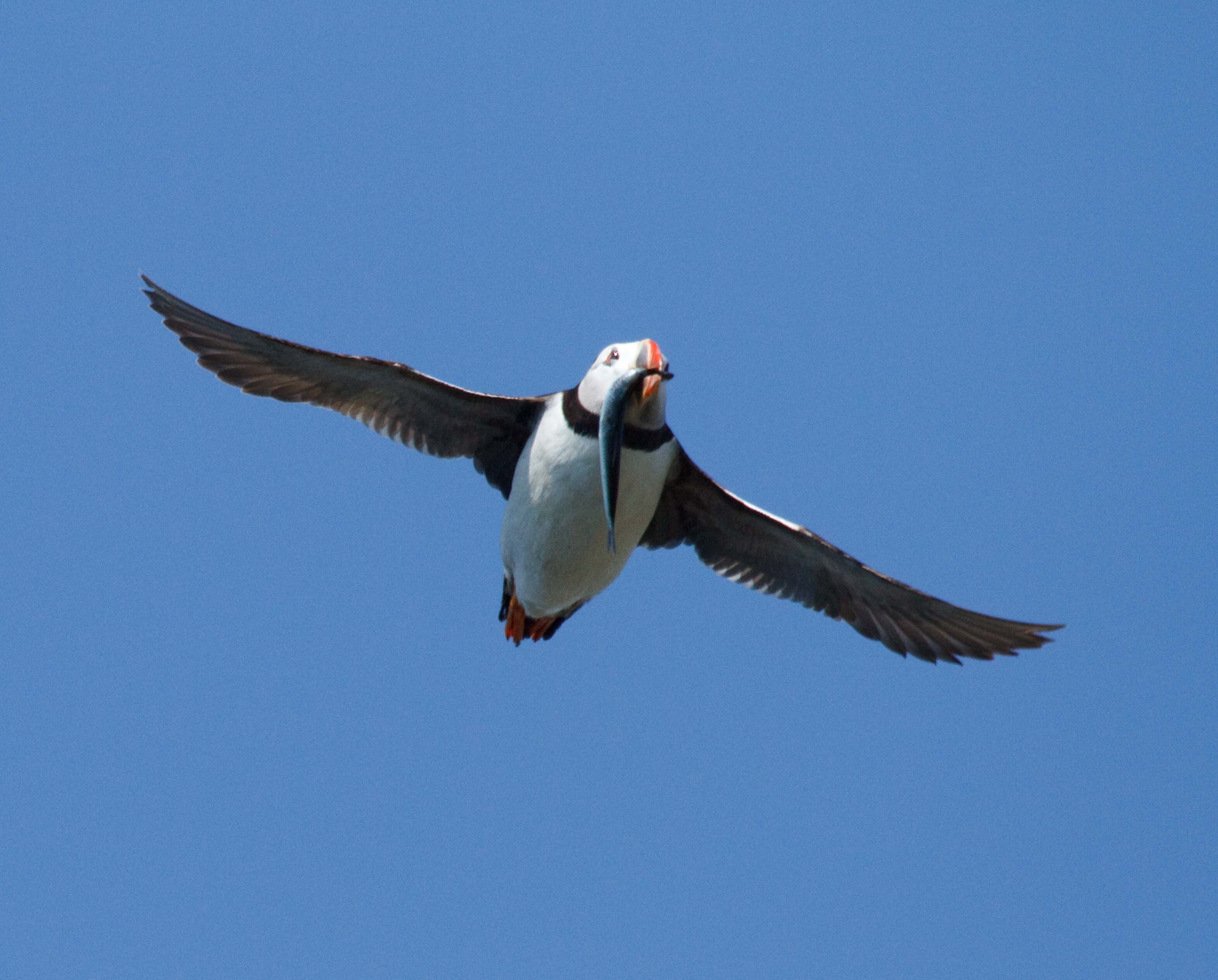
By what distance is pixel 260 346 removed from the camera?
10555 mm

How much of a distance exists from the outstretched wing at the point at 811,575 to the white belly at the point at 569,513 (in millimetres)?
Result: 651

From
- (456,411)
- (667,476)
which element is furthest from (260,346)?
(667,476)

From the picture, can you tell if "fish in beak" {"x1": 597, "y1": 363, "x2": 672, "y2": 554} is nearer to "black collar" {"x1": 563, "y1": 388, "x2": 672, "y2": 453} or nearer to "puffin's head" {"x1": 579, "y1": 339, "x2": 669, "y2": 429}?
"puffin's head" {"x1": 579, "y1": 339, "x2": 669, "y2": 429}

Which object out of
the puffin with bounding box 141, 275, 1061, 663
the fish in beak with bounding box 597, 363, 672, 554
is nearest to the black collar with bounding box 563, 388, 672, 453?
the puffin with bounding box 141, 275, 1061, 663

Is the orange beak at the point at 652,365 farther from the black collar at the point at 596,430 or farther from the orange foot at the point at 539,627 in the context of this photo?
the orange foot at the point at 539,627

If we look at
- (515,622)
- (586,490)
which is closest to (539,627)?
(515,622)

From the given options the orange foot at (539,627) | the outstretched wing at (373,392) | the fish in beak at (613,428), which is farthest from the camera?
the orange foot at (539,627)

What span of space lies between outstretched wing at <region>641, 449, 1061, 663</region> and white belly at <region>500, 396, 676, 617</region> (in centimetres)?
65

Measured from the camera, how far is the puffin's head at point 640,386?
9.44 m

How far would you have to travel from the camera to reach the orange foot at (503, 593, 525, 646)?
11320mm

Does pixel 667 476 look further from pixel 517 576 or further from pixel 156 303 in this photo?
pixel 156 303

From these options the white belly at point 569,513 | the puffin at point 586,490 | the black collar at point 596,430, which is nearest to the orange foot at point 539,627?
the puffin at point 586,490

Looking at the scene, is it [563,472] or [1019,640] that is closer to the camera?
[563,472]

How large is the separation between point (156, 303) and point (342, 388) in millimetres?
1498
